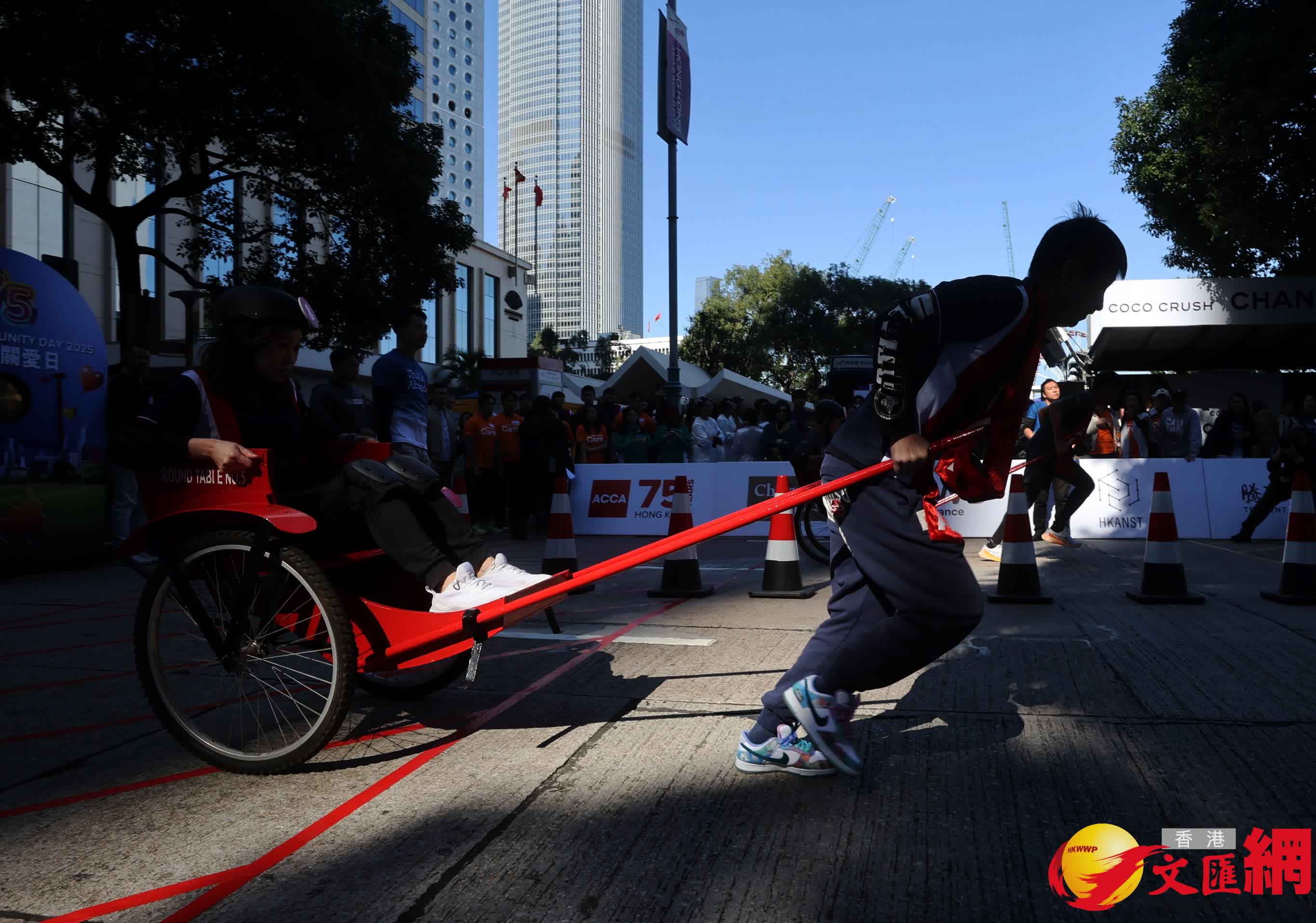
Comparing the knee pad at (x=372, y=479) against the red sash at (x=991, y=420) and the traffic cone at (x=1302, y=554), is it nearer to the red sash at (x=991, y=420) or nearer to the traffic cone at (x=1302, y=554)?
the red sash at (x=991, y=420)

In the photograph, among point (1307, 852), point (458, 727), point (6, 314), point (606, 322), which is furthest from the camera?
point (606, 322)

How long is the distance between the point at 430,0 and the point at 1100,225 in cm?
12274

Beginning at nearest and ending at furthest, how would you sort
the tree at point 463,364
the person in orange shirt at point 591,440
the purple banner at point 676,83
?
the person in orange shirt at point 591,440 → the purple banner at point 676,83 → the tree at point 463,364

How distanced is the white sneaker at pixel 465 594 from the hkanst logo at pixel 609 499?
988 centimetres

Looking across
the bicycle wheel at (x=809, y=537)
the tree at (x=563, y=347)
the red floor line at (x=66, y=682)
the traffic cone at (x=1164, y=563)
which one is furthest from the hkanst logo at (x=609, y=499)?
the tree at (x=563, y=347)

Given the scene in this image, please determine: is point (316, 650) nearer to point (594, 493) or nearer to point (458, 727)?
point (458, 727)

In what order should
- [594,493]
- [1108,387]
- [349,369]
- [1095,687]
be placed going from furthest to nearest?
[594,493] < [349,369] < [1108,387] < [1095,687]

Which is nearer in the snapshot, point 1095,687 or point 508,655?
point 1095,687

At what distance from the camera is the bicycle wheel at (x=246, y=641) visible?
302 centimetres

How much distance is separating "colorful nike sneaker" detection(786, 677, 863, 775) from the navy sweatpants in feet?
0.10

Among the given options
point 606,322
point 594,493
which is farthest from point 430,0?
point 594,493

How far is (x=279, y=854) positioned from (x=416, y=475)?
124cm

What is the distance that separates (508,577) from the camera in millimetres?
3182

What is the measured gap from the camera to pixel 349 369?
22.1 feet
